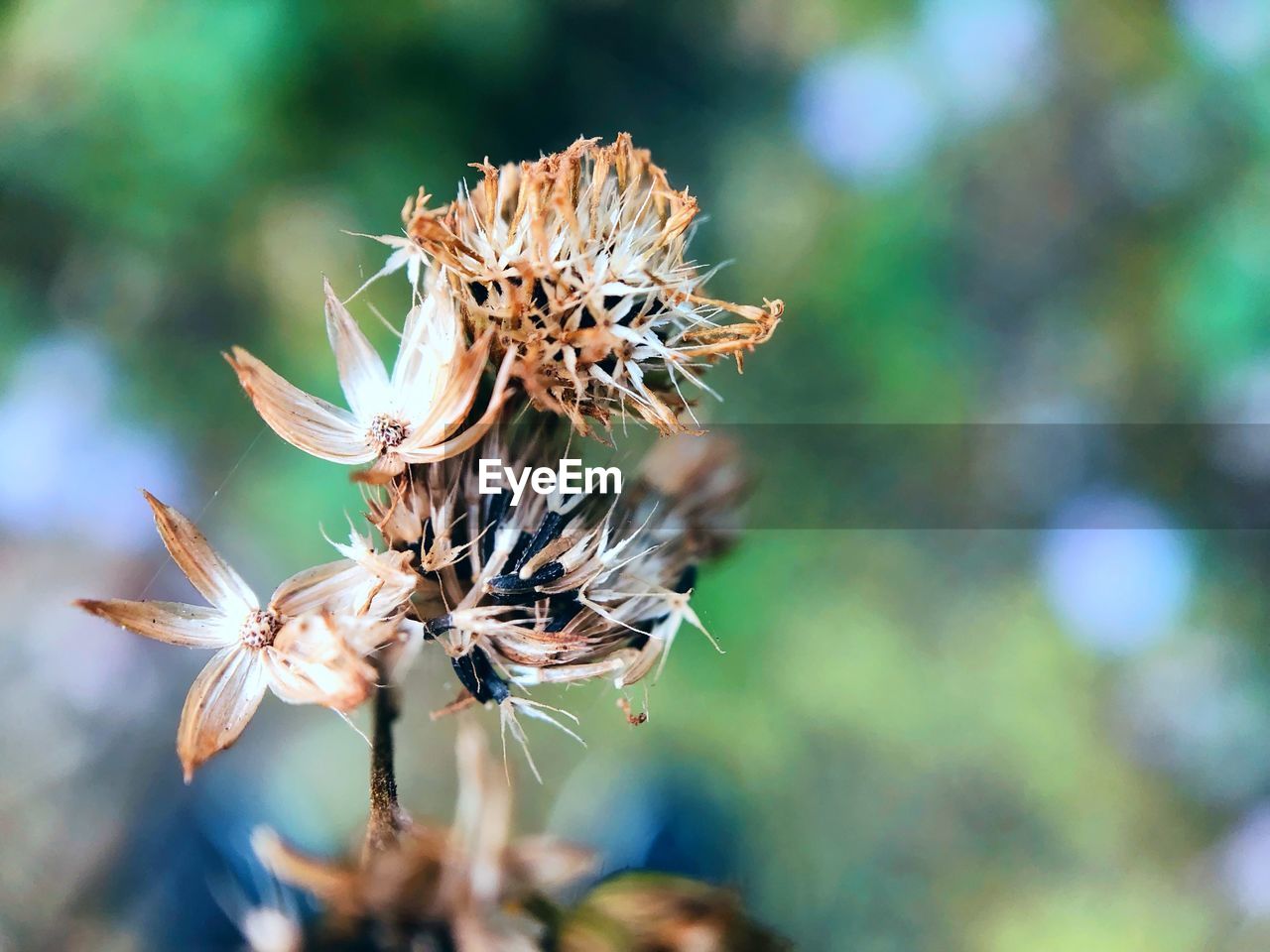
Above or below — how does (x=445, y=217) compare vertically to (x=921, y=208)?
below

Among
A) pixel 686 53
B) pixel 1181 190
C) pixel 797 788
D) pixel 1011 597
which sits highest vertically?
pixel 1181 190

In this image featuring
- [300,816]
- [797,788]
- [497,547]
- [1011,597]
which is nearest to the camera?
[497,547]

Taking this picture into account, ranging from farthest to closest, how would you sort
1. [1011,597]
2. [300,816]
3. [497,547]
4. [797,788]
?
[1011,597] < [797,788] < [300,816] < [497,547]

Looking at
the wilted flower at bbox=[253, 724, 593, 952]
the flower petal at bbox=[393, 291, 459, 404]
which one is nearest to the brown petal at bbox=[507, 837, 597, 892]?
the wilted flower at bbox=[253, 724, 593, 952]

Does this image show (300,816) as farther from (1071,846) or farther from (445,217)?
(1071,846)

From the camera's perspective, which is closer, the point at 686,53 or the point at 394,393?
the point at 394,393

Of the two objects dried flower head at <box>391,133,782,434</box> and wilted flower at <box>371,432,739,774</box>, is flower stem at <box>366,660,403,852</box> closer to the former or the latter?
wilted flower at <box>371,432,739,774</box>

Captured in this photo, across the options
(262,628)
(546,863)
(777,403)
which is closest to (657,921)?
(546,863)

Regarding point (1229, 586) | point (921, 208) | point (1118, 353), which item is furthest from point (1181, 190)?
point (1229, 586)
